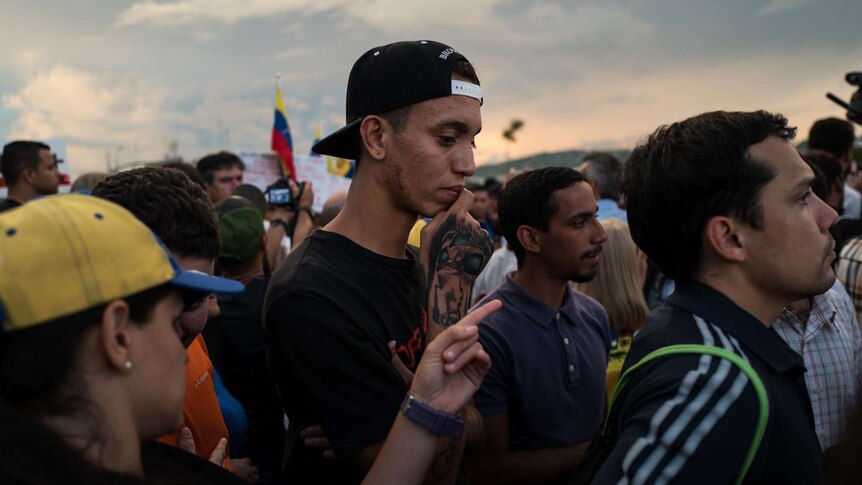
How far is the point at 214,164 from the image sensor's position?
7.34 metres

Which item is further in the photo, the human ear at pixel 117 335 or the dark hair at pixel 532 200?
the dark hair at pixel 532 200

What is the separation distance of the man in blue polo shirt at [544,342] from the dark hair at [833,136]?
152 inches

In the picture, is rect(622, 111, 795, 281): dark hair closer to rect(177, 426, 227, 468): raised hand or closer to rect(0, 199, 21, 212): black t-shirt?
rect(177, 426, 227, 468): raised hand

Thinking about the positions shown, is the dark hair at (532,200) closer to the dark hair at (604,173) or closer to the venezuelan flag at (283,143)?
the dark hair at (604,173)

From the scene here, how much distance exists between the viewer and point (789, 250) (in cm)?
198

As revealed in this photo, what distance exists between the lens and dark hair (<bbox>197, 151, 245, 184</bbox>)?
7309 mm

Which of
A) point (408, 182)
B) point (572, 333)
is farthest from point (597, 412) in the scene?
point (408, 182)

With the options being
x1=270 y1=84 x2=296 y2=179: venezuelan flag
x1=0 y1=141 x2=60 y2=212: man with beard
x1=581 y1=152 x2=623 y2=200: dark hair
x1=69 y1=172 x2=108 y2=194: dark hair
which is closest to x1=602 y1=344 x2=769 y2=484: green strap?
x1=581 y1=152 x2=623 y2=200: dark hair

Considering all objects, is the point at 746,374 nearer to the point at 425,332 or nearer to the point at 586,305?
the point at 425,332

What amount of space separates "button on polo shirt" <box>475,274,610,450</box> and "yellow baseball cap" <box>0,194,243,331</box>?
193 centimetres

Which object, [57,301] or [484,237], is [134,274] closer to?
[57,301]

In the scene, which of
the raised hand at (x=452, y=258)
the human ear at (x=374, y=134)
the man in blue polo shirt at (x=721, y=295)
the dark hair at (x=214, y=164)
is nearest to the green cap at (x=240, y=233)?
the human ear at (x=374, y=134)

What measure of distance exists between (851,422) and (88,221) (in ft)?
4.63

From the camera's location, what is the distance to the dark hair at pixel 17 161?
5914 millimetres
